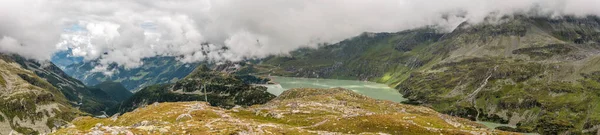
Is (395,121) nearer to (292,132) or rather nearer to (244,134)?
(292,132)

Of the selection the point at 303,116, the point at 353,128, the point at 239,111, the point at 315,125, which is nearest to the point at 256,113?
the point at 239,111

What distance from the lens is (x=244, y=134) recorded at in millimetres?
60188

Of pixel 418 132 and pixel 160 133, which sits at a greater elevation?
pixel 160 133

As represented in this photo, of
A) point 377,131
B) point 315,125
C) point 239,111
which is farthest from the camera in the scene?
point 239,111

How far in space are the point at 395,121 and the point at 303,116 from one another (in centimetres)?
2821

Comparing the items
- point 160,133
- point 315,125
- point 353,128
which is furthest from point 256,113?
point 160,133

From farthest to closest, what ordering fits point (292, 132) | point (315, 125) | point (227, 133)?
point (315, 125) → point (292, 132) → point (227, 133)

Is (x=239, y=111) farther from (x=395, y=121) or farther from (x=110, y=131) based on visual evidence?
(x=110, y=131)

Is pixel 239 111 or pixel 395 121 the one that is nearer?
pixel 395 121

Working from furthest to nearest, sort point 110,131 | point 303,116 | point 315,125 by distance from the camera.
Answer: point 303,116 → point 315,125 → point 110,131

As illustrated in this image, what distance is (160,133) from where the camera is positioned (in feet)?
167

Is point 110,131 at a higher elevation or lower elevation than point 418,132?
higher

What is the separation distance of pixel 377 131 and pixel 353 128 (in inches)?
205

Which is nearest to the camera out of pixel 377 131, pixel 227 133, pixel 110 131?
pixel 110 131
